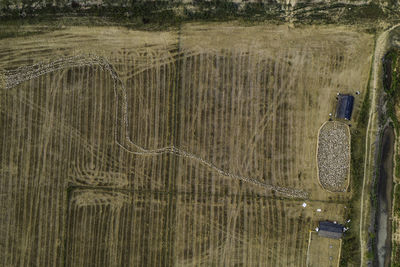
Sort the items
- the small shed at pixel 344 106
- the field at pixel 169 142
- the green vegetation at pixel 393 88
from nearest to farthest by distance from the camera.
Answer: the small shed at pixel 344 106 < the green vegetation at pixel 393 88 < the field at pixel 169 142

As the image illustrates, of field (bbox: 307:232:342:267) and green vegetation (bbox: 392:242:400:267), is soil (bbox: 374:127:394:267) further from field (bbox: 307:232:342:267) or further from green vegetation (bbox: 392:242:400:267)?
field (bbox: 307:232:342:267)

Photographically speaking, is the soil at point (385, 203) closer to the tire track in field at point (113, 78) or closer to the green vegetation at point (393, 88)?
the green vegetation at point (393, 88)

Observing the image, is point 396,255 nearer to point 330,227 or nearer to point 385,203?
point 385,203

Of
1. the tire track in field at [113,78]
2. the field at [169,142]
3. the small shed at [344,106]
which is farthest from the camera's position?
the tire track in field at [113,78]

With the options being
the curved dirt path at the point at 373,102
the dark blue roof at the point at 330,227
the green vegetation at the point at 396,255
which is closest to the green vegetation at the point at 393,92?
the green vegetation at the point at 396,255

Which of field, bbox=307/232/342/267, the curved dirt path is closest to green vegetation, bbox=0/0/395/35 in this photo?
the curved dirt path

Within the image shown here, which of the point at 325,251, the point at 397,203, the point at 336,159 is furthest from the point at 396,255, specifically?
the point at 336,159

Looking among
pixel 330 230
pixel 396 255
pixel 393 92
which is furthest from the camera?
pixel 393 92
